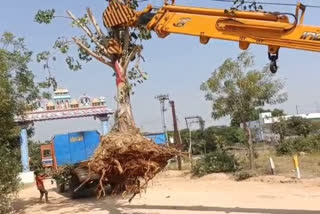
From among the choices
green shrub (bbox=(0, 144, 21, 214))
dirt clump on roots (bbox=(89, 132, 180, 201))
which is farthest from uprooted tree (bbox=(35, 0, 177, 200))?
green shrub (bbox=(0, 144, 21, 214))

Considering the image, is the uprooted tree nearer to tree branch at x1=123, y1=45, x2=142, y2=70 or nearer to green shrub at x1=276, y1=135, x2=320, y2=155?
tree branch at x1=123, y1=45, x2=142, y2=70

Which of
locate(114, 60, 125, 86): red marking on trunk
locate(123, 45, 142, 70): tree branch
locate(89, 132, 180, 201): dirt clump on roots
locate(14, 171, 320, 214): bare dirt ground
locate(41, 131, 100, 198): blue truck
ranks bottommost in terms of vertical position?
locate(14, 171, 320, 214): bare dirt ground

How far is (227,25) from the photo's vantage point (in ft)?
35.2

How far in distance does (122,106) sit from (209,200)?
540cm

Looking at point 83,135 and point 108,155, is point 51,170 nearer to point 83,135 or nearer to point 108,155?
point 83,135

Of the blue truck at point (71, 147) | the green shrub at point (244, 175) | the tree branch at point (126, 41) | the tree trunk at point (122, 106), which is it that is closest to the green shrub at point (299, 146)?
the green shrub at point (244, 175)

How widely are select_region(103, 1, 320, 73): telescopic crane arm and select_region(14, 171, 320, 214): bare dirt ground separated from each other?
463cm

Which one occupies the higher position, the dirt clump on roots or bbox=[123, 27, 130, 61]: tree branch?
bbox=[123, 27, 130, 61]: tree branch

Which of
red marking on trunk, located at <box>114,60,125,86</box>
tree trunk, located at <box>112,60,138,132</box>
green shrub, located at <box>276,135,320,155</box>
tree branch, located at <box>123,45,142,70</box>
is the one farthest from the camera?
green shrub, located at <box>276,135,320,155</box>

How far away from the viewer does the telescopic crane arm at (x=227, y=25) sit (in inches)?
393

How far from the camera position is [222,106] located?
78.8 ft

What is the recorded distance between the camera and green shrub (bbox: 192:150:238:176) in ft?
77.6

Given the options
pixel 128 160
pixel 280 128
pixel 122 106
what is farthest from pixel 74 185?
pixel 280 128

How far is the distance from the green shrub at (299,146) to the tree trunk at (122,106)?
926 inches
